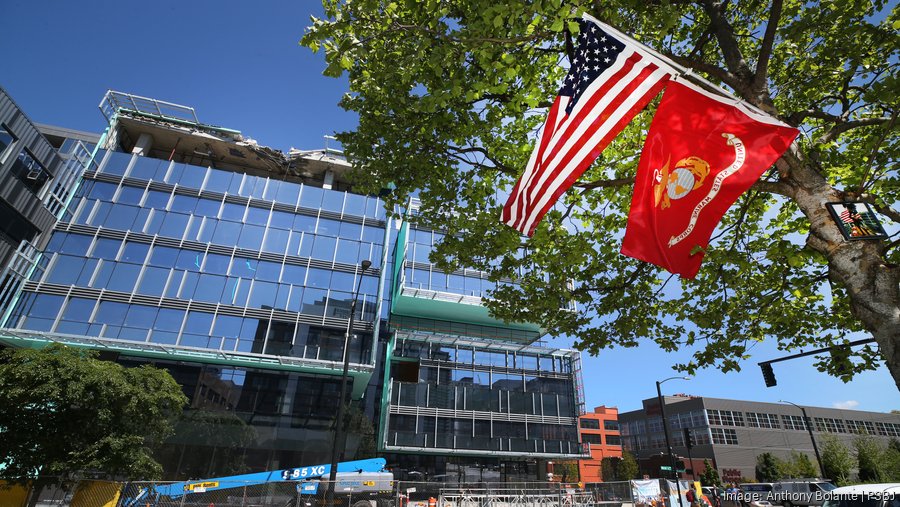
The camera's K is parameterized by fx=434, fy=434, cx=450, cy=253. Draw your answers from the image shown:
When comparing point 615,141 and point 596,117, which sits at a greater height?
point 615,141

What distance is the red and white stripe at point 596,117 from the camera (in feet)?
17.3

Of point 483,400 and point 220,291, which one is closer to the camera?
point 220,291

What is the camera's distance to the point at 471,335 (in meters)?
39.5

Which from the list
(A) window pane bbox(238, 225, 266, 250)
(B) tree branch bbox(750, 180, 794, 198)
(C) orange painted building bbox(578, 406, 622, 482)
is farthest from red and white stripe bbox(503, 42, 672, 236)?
(C) orange painted building bbox(578, 406, 622, 482)

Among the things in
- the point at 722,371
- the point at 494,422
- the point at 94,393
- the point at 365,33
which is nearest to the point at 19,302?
the point at 94,393

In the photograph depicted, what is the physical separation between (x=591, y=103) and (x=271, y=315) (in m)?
28.5

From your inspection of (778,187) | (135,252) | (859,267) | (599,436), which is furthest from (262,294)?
(599,436)

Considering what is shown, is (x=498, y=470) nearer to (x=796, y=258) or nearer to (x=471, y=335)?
(x=471, y=335)

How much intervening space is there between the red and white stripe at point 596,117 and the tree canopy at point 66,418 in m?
16.8

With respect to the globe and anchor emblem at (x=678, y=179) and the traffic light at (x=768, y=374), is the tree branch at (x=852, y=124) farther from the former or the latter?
the traffic light at (x=768, y=374)

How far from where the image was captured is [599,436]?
282ft

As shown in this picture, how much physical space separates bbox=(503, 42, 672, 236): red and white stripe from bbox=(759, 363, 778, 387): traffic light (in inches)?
577

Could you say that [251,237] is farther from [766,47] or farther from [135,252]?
[766,47]

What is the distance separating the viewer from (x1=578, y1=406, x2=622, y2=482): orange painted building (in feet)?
265
